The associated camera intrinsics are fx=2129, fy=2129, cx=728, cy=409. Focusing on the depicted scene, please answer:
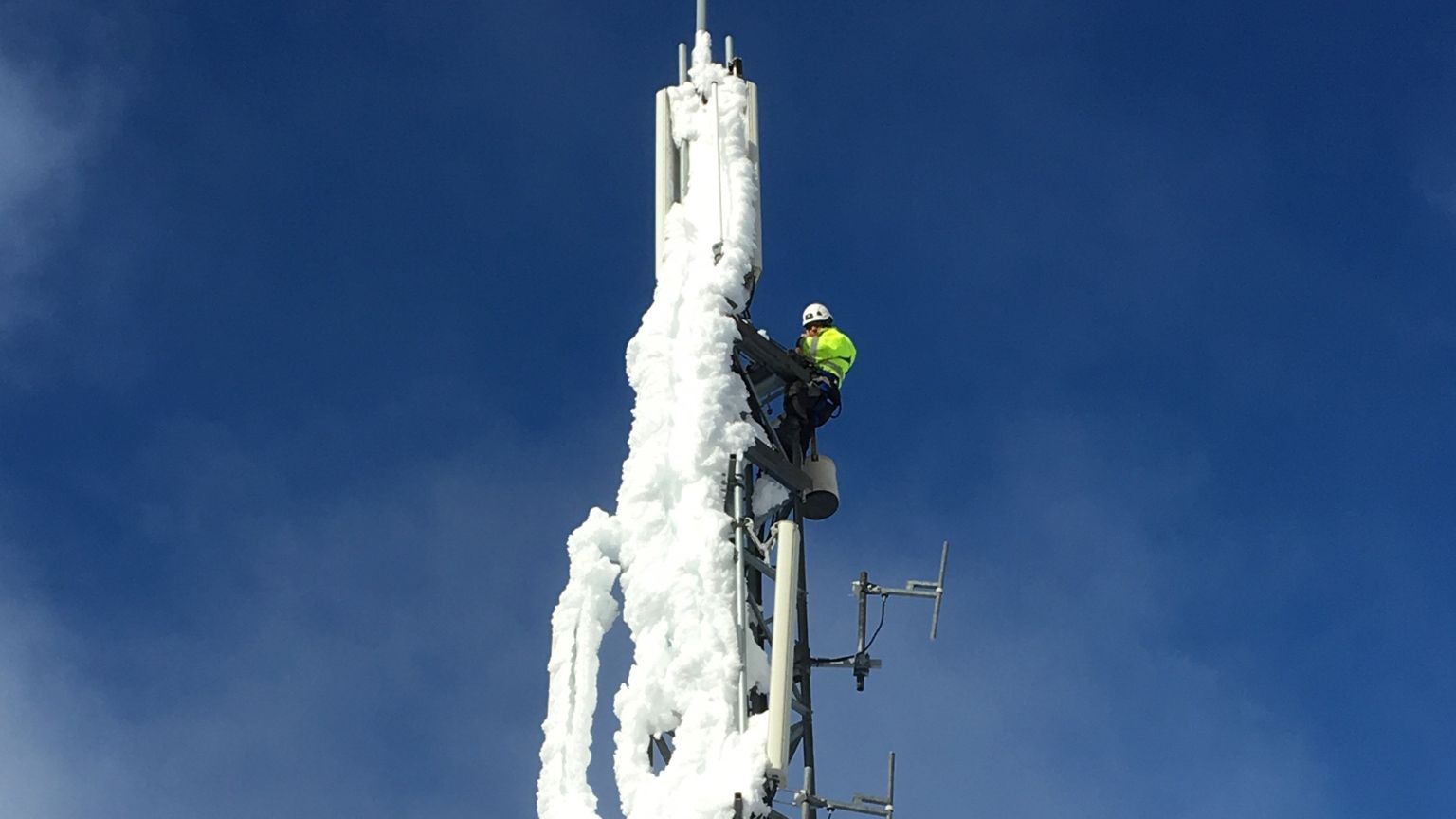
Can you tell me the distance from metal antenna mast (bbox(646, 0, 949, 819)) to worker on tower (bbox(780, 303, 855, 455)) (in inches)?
4.3

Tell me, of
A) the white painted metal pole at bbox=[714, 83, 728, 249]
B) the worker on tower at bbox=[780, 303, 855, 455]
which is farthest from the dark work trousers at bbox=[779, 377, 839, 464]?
the white painted metal pole at bbox=[714, 83, 728, 249]

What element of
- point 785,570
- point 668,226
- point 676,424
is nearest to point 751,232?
point 668,226

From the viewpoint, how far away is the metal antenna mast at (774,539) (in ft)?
75.8

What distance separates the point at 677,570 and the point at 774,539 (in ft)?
4.69

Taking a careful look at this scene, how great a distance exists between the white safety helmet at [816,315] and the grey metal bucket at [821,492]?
2280mm

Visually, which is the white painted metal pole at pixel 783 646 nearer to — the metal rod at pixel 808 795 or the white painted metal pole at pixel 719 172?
the metal rod at pixel 808 795

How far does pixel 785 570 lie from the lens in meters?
23.8

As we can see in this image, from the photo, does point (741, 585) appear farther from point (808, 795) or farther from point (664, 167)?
point (664, 167)

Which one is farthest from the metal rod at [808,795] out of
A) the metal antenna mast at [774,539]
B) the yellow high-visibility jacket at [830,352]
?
the yellow high-visibility jacket at [830,352]

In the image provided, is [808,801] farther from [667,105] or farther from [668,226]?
[667,105]

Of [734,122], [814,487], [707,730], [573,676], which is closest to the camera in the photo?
[707,730]

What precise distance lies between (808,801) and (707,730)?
1.49 m

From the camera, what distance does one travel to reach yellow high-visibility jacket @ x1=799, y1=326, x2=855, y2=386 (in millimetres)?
27156

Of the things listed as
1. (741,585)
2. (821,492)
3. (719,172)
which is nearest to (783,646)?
(741,585)
